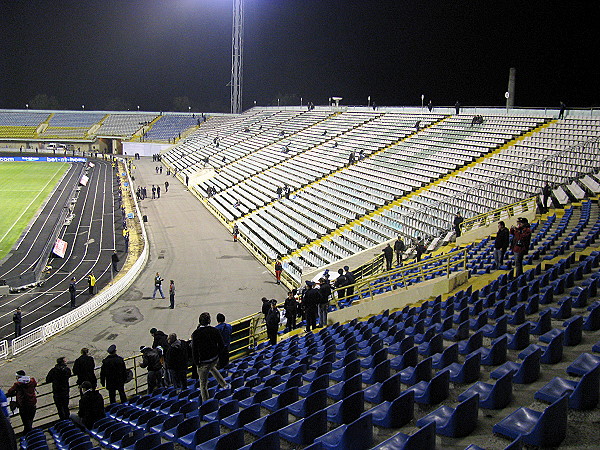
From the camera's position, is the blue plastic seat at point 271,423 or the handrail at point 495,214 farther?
the handrail at point 495,214

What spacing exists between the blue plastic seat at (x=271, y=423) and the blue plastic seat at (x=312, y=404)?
0.76 ft

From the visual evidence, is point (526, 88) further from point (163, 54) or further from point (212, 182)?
point (163, 54)

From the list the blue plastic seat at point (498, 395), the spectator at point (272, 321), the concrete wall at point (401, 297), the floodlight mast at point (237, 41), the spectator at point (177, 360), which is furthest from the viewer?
the floodlight mast at point (237, 41)

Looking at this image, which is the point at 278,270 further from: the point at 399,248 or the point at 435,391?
the point at 435,391

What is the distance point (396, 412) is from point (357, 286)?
9614mm

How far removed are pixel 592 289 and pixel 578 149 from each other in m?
16.0

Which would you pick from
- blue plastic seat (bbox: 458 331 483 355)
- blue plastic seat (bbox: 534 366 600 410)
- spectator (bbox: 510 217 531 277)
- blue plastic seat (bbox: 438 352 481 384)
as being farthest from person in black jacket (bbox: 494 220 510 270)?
blue plastic seat (bbox: 534 366 600 410)

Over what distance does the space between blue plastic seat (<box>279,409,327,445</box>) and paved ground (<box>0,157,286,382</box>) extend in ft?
32.9

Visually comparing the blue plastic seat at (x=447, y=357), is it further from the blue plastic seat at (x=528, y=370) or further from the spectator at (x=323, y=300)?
the spectator at (x=323, y=300)

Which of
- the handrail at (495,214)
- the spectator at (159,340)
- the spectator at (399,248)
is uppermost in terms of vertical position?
the handrail at (495,214)

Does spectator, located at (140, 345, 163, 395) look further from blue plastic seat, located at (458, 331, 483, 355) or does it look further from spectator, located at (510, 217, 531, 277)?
spectator, located at (510, 217, 531, 277)

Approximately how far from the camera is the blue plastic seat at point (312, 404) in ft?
17.6

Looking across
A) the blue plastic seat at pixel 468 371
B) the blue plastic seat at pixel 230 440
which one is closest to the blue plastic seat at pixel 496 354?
the blue plastic seat at pixel 468 371

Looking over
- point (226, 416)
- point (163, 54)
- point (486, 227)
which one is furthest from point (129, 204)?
point (163, 54)
